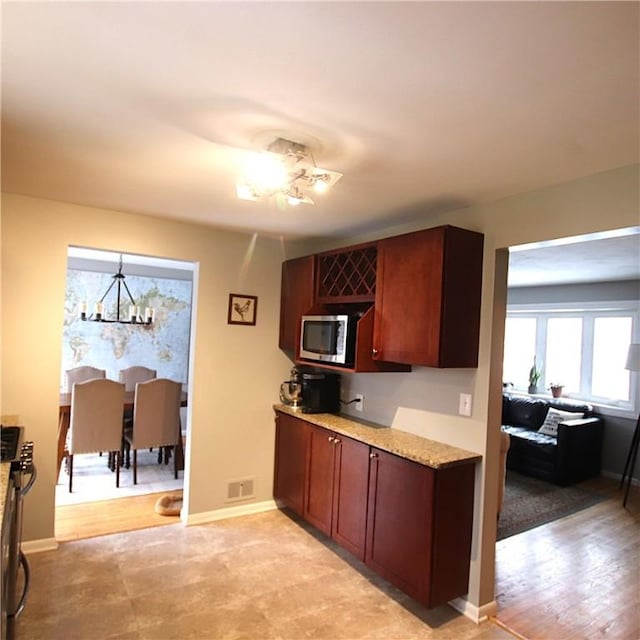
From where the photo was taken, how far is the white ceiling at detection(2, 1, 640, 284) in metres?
1.13

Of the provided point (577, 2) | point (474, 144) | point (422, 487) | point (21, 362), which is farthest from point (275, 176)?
point (21, 362)

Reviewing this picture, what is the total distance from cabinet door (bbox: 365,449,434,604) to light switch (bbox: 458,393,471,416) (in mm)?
439

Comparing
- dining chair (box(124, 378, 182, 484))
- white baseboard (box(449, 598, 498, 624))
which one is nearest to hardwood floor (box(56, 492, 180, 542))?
dining chair (box(124, 378, 182, 484))

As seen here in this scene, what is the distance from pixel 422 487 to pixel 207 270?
2.26m

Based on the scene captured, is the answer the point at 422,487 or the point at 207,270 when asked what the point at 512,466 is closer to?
the point at 422,487

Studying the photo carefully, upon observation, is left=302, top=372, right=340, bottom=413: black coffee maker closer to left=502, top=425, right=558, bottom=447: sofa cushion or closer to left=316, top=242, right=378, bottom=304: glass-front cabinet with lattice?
left=316, top=242, right=378, bottom=304: glass-front cabinet with lattice

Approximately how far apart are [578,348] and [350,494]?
4.38m

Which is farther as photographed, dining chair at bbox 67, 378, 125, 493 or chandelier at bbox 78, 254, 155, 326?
chandelier at bbox 78, 254, 155, 326

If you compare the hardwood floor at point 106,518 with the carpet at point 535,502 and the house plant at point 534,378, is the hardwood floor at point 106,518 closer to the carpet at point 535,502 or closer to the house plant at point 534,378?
the carpet at point 535,502

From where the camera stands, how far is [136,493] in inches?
166

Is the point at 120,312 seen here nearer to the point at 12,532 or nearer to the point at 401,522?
the point at 12,532

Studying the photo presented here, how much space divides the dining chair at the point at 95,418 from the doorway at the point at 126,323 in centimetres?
59

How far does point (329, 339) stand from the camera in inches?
126

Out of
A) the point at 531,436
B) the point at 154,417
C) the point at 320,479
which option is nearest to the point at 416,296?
the point at 320,479
